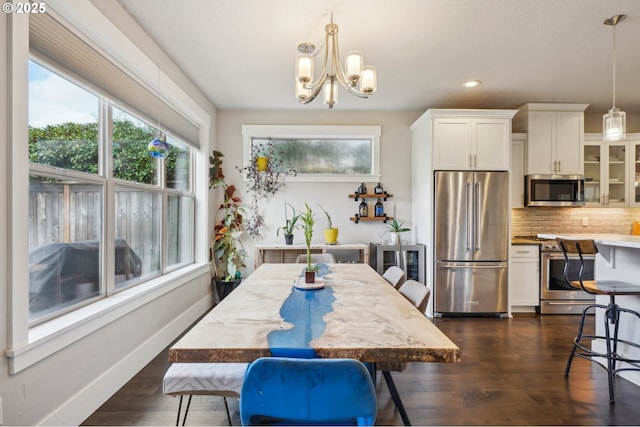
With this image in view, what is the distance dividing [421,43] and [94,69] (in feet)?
8.03

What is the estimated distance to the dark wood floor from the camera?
2031 millimetres

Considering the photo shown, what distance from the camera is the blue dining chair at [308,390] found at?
0.99m

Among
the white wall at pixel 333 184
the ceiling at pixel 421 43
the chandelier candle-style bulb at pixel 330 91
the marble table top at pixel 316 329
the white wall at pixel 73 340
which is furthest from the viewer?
the white wall at pixel 333 184

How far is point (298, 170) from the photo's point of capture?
16.0ft

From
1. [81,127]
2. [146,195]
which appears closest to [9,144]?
[81,127]

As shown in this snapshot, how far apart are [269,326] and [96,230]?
1656 mm

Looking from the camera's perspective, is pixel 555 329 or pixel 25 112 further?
A: pixel 555 329

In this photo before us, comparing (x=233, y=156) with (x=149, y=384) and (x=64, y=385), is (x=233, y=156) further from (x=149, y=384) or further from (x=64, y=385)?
(x=64, y=385)

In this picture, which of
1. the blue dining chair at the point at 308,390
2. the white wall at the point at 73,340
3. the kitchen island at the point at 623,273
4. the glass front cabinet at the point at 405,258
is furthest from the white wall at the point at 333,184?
the blue dining chair at the point at 308,390

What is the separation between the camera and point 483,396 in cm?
229

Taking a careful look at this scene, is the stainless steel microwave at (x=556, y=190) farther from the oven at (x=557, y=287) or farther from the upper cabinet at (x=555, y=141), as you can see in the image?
the oven at (x=557, y=287)

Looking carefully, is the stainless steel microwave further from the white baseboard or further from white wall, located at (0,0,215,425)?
the white baseboard

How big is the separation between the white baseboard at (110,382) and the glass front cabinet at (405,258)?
2.41m

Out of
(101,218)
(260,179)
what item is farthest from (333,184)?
(101,218)
